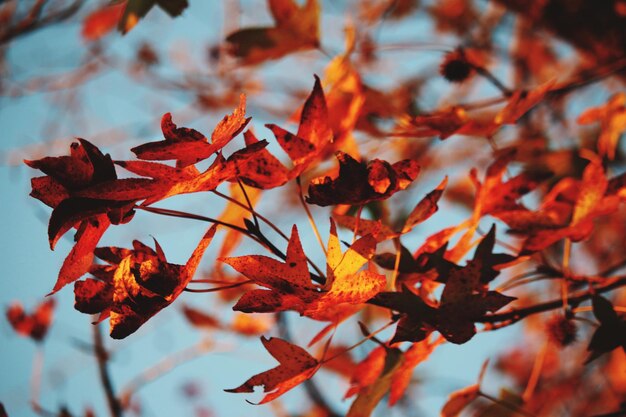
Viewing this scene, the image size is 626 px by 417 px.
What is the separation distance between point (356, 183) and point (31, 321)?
3.37 ft

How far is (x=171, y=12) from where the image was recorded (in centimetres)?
88

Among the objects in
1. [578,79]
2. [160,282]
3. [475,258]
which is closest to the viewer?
[160,282]

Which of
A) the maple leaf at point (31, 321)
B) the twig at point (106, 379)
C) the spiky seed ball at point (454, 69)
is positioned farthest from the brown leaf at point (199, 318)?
the spiky seed ball at point (454, 69)

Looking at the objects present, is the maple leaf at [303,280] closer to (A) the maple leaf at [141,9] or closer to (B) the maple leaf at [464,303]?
(B) the maple leaf at [464,303]

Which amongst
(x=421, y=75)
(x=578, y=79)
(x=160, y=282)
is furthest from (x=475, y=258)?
(x=421, y=75)

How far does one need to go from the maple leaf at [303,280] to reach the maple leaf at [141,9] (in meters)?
0.49

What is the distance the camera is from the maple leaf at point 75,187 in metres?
0.52

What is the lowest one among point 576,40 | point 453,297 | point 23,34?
point 453,297

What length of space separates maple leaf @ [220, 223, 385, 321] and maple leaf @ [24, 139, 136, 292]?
0.41 ft

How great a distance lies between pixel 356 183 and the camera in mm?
573

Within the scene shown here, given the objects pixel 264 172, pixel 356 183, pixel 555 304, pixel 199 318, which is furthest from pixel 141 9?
pixel 555 304

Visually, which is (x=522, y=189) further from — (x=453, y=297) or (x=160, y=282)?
(x=160, y=282)

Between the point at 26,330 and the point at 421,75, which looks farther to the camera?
the point at 421,75

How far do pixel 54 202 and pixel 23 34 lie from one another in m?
1.09
